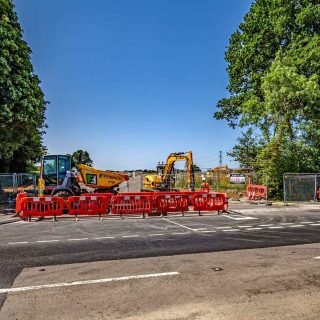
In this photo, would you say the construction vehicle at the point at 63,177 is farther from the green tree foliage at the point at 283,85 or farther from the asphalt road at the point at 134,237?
the green tree foliage at the point at 283,85

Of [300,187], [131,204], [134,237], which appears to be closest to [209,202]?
[131,204]

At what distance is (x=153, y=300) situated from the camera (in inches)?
215

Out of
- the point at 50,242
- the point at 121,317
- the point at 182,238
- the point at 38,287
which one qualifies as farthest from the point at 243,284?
the point at 50,242

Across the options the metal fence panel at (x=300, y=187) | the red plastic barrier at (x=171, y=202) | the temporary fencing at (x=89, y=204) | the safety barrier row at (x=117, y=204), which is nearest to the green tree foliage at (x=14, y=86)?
the safety barrier row at (x=117, y=204)

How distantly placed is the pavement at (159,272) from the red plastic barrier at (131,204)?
146 inches

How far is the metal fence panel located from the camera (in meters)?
24.3

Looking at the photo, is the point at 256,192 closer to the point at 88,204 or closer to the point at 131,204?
the point at 131,204

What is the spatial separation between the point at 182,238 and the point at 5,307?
654 cm

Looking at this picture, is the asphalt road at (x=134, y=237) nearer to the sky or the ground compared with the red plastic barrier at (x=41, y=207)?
nearer to the ground

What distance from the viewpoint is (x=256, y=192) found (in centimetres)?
2630

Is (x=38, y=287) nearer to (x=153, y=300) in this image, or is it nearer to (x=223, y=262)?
(x=153, y=300)

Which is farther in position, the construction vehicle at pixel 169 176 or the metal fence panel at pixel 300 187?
the construction vehicle at pixel 169 176

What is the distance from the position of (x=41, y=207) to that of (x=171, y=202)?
6053 millimetres

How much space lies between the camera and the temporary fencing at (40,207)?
51.4 ft
